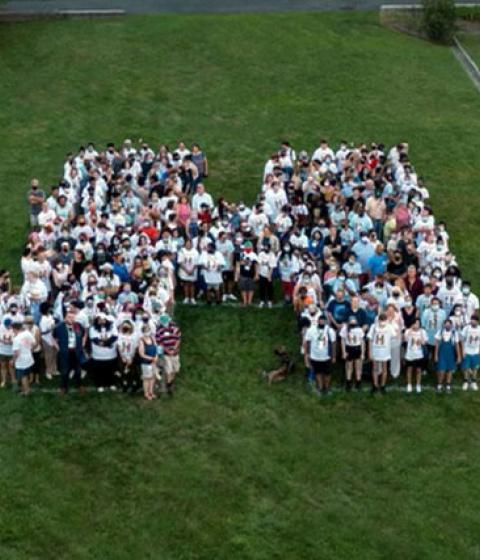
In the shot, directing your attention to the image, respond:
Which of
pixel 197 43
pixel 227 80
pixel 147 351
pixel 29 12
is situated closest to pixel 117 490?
pixel 147 351

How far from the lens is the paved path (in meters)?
38.7

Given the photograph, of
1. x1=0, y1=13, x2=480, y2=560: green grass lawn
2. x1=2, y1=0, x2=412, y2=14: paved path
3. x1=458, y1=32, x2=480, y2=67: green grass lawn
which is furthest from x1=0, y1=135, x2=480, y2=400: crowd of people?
x1=2, y1=0, x2=412, y2=14: paved path

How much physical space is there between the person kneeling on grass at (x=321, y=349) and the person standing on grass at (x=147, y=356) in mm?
2679

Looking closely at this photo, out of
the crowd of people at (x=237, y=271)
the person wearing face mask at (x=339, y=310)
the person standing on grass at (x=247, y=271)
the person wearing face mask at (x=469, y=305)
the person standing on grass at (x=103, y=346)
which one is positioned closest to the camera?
the person standing on grass at (x=103, y=346)

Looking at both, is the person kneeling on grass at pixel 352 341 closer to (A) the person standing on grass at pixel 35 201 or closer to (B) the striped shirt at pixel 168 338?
(B) the striped shirt at pixel 168 338

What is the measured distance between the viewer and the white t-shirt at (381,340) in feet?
58.2

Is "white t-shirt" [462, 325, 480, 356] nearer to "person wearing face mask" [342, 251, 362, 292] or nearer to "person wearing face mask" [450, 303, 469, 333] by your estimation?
"person wearing face mask" [450, 303, 469, 333]

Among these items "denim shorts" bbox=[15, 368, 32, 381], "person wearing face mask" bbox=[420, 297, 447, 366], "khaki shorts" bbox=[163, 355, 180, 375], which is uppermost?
"person wearing face mask" bbox=[420, 297, 447, 366]

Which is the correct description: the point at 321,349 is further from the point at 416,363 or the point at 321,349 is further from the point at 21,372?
the point at 21,372

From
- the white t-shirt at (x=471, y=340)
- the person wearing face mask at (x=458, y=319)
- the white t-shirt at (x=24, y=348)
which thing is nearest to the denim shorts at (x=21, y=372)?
the white t-shirt at (x=24, y=348)

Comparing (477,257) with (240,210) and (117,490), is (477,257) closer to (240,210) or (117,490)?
(240,210)

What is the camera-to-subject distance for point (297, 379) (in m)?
18.7

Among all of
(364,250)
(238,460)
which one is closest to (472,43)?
(364,250)

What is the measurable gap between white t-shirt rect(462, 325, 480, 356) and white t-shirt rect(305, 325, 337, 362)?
2307mm
